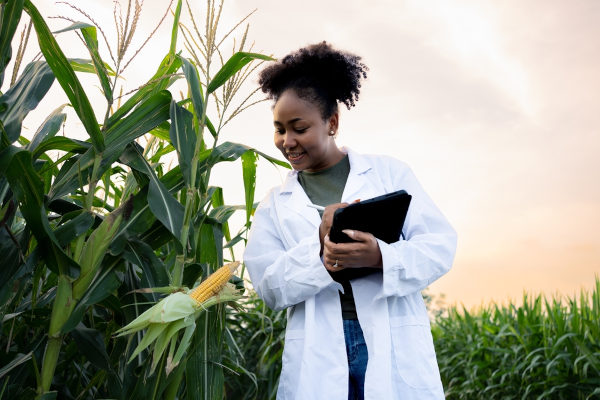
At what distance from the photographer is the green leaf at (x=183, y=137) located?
5.39ft

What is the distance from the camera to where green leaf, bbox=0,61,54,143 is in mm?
1640

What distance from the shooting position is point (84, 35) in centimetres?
191

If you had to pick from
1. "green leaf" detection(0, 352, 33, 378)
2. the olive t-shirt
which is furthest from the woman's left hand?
"green leaf" detection(0, 352, 33, 378)

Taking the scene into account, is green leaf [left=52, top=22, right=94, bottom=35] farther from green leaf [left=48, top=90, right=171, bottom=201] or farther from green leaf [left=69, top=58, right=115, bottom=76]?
green leaf [left=48, top=90, right=171, bottom=201]

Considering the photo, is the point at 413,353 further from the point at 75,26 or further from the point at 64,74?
the point at 75,26

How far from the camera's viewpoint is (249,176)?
2178mm

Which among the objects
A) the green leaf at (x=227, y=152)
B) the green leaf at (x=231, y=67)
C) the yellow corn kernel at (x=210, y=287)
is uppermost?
the green leaf at (x=231, y=67)

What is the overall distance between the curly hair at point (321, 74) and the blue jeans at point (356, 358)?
72 centimetres

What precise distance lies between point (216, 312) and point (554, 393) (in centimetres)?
335

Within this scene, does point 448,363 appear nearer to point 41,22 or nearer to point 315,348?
point 315,348

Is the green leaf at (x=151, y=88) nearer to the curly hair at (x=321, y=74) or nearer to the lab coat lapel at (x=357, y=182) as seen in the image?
the curly hair at (x=321, y=74)

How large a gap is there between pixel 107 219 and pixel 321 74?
2.92 ft

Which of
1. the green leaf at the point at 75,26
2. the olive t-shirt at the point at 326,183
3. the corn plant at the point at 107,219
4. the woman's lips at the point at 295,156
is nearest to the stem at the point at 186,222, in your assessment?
the corn plant at the point at 107,219

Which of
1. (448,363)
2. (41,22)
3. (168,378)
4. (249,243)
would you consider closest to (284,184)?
(249,243)
